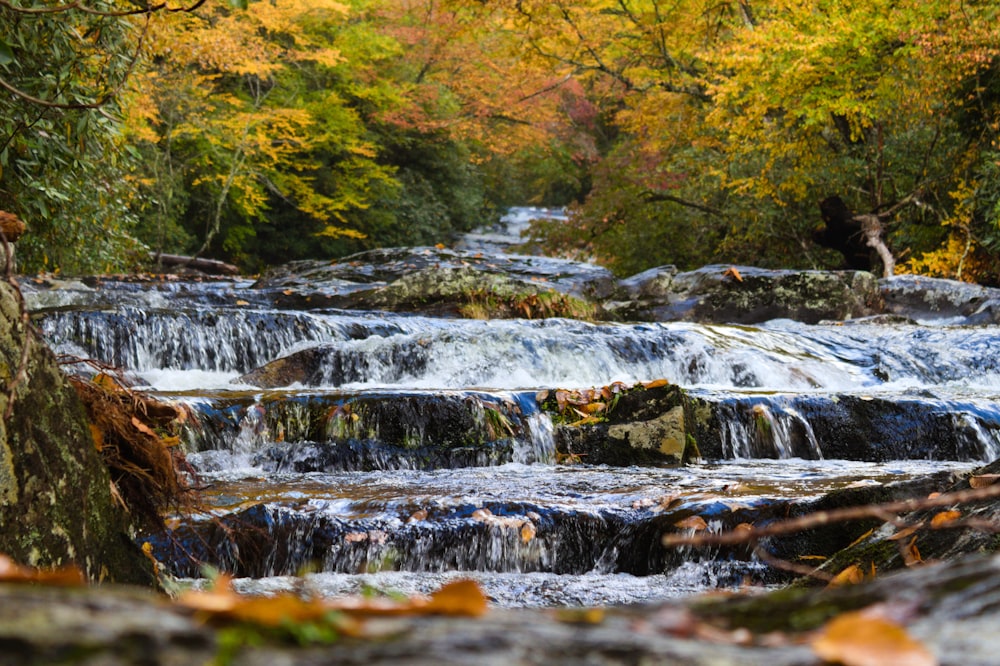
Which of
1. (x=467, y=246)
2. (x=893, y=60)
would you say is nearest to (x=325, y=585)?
(x=893, y=60)

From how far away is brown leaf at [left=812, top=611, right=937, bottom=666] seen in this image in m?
0.58

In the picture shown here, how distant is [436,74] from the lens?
Answer: 945 inches

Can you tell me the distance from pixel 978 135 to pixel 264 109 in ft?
45.7

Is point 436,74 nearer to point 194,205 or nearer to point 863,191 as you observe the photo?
point 194,205

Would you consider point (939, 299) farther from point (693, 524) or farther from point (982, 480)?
point (982, 480)

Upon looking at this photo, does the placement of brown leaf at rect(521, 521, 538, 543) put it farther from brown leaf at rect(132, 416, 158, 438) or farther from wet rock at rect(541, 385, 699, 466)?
wet rock at rect(541, 385, 699, 466)

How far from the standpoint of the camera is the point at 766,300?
1262 centimetres

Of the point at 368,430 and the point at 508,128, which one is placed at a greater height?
the point at 508,128

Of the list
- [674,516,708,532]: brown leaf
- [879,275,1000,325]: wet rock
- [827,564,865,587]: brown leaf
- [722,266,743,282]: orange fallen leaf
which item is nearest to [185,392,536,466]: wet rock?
[674,516,708,532]: brown leaf

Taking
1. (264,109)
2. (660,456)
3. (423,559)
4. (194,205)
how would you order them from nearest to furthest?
(423,559)
(660,456)
(264,109)
(194,205)

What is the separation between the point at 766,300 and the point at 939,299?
2.43 meters

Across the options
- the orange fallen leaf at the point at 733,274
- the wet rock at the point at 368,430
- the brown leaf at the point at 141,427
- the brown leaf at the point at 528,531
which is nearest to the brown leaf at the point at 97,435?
the brown leaf at the point at 141,427

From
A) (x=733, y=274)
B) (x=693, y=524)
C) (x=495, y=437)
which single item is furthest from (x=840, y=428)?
(x=733, y=274)

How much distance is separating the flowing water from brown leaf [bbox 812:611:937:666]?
2248 millimetres
